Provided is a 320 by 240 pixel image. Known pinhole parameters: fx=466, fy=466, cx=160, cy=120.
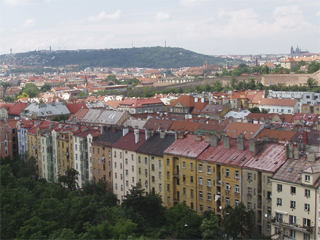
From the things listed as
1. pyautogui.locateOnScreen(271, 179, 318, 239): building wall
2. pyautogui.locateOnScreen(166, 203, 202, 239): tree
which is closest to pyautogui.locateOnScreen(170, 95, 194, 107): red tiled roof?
pyautogui.locateOnScreen(166, 203, 202, 239): tree

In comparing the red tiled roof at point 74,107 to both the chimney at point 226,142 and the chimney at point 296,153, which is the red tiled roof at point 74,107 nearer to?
the chimney at point 226,142

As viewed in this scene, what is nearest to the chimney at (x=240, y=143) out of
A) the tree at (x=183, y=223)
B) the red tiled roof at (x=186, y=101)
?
the tree at (x=183, y=223)

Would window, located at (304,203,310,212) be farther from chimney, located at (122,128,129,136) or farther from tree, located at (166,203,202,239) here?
chimney, located at (122,128,129,136)

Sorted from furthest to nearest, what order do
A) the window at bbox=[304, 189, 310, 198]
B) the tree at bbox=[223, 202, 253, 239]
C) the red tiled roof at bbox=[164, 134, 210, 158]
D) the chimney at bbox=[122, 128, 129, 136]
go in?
the chimney at bbox=[122, 128, 129, 136], the red tiled roof at bbox=[164, 134, 210, 158], the tree at bbox=[223, 202, 253, 239], the window at bbox=[304, 189, 310, 198]

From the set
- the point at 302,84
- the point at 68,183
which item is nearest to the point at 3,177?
the point at 68,183

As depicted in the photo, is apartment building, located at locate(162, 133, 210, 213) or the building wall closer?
the building wall

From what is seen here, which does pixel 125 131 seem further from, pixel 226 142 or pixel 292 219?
pixel 292 219
